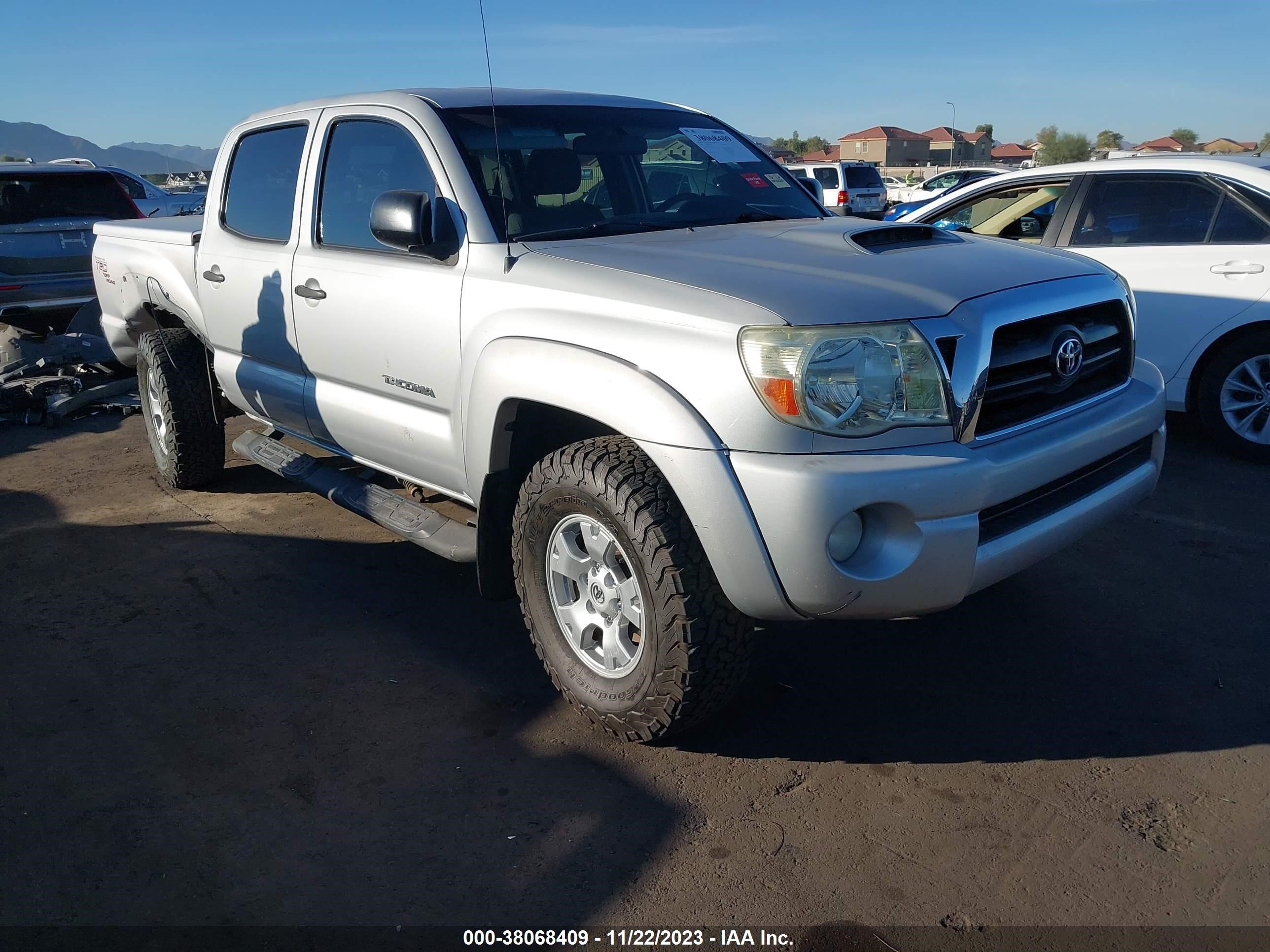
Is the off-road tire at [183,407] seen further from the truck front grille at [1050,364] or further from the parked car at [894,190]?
the parked car at [894,190]

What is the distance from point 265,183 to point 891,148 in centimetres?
A: 7470

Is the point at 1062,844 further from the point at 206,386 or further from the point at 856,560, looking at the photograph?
the point at 206,386

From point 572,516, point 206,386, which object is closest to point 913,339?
point 572,516

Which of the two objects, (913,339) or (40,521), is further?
(40,521)

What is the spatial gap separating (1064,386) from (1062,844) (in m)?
1.31

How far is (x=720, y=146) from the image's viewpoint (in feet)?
14.0

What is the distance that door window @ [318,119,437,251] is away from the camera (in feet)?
12.4

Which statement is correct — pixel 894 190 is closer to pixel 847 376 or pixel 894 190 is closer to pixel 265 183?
pixel 265 183

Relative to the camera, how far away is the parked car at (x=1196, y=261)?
5641mm

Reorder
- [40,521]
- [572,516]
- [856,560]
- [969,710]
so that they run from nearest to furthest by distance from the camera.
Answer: [856,560] < [572,516] < [969,710] < [40,521]

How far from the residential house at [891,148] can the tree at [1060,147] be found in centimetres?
777

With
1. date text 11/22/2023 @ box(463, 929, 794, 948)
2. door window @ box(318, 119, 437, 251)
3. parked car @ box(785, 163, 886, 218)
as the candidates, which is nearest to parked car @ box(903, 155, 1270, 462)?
door window @ box(318, 119, 437, 251)

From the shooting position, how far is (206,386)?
18.2 feet

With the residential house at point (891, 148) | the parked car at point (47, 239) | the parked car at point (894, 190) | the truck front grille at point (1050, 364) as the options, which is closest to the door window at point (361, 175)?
the truck front grille at point (1050, 364)
